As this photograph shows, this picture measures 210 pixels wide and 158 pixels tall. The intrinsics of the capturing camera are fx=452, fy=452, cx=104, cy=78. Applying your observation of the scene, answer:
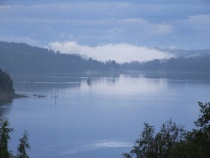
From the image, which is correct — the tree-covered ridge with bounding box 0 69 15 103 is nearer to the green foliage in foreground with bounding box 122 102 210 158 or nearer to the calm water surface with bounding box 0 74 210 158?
the calm water surface with bounding box 0 74 210 158

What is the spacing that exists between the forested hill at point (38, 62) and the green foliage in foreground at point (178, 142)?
11184 cm

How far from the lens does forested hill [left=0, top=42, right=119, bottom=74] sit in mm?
127875

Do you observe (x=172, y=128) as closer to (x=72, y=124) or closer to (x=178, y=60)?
(x=72, y=124)

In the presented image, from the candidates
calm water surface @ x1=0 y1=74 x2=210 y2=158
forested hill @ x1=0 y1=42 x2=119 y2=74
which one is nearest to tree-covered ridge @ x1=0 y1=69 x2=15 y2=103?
calm water surface @ x1=0 y1=74 x2=210 y2=158

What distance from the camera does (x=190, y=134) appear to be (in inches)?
293

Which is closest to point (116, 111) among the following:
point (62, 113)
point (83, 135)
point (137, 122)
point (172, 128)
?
point (62, 113)

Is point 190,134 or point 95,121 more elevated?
point 190,134

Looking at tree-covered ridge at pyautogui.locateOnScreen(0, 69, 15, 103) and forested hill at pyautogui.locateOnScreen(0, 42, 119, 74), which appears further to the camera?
forested hill at pyautogui.locateOnScreen(0, 42, 119, 74)

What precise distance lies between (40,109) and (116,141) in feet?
59.6

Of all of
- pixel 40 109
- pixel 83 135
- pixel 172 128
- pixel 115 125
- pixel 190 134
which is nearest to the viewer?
pixel 190 134

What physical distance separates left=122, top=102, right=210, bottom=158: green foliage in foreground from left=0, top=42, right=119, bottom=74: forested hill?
367 ft

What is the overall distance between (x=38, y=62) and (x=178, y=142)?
132448 millimetres

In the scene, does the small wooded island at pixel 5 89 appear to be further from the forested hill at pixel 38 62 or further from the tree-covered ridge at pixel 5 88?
the forested hill at pixel 38 62

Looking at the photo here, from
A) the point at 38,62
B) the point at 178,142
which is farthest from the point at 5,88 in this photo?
the point at 38,62
